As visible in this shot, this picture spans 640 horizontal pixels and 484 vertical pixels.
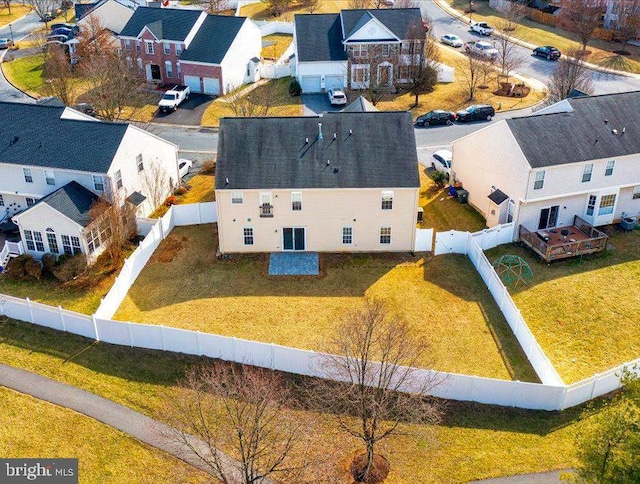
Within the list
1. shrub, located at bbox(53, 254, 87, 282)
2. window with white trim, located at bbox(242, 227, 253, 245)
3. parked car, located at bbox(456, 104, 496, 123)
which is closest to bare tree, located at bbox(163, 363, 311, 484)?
window with white trim, located at bbox(242, 227, 253, 245)

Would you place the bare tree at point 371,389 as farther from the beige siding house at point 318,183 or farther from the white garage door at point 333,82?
the white garage door at point 333,82

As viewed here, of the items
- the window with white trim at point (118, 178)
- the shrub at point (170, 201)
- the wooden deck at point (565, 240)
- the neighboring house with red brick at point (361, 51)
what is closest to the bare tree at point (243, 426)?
the window with white trim at point (118, 178)

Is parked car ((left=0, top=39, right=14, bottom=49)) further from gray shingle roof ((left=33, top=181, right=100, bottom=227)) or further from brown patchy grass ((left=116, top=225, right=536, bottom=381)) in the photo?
brown patchy grass ((left=116, top=225, right=536, bottom=381))

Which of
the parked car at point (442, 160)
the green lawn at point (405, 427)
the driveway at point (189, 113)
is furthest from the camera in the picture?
the driveway at point (189, 113)

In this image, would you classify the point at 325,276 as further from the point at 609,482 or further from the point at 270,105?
the point at 270,105

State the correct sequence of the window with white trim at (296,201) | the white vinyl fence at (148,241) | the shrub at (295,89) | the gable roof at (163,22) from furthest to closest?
1. the gable roof at (163,22)
2. the shrub at (295,89)
3. the window with white trim at (296,201)
4. the white vinyl fence at (148,241)

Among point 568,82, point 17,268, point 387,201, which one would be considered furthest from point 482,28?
point 17,268
